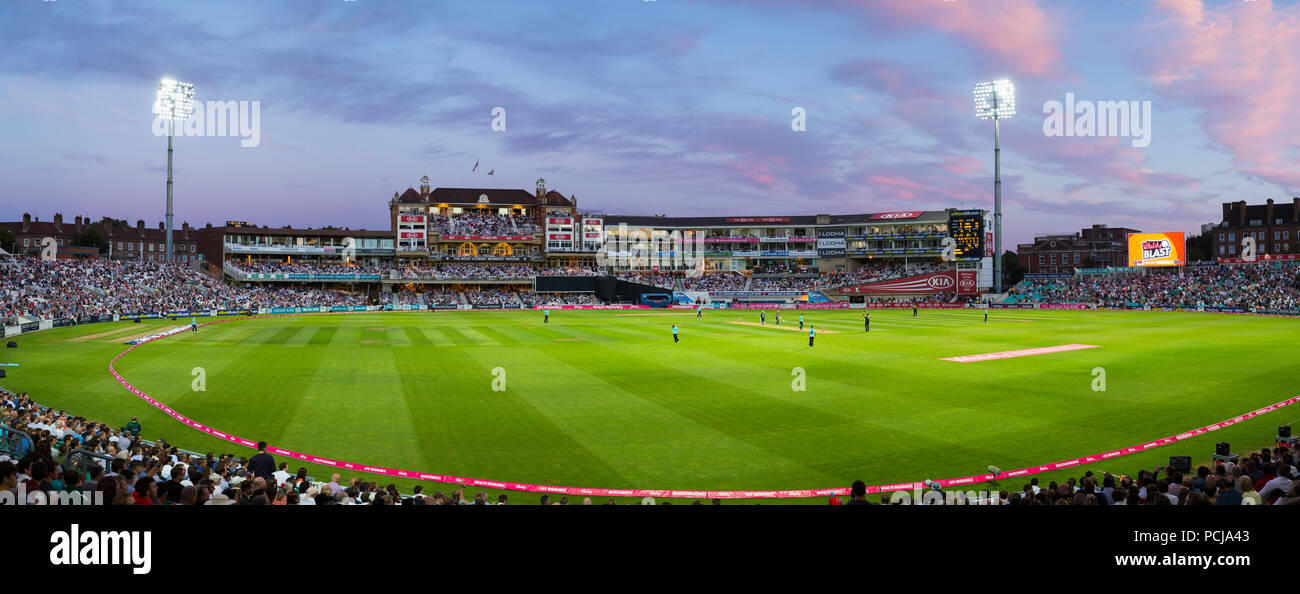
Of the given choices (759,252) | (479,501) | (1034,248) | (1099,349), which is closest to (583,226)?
(759,252)

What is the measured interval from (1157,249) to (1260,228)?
5768 centimetres

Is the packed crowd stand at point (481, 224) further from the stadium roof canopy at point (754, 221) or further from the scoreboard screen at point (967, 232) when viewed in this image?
the scoreboard screen at point (967, 232)

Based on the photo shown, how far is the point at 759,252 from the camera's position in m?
125

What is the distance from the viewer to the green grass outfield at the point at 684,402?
14.0 meters

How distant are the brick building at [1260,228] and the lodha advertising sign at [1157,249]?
5247 centimetres

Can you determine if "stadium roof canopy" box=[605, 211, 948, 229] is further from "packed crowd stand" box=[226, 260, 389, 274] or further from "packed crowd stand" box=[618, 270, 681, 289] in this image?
"packed crowd stand" box=[226, 260, 389, 274]

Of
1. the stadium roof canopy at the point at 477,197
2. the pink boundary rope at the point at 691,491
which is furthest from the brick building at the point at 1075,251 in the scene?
the pink boundary rope at the point at 691,491

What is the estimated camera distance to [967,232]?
9275cm

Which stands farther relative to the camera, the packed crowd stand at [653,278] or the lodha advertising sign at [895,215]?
the lodha advertising sign at [895,215]

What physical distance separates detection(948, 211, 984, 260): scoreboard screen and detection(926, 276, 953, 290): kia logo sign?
29.2 ft

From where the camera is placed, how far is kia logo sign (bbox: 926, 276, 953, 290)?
101750mm

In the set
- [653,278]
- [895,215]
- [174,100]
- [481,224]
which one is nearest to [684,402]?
[174,100]
